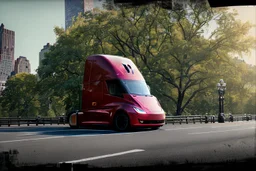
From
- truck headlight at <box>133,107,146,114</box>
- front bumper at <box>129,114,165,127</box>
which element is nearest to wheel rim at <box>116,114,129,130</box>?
front bumper at <box>129,114,165,127</box>

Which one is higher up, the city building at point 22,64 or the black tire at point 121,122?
the city building at point 22,64

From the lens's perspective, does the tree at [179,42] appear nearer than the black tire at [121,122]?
No

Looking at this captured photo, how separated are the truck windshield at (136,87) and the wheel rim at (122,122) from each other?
3.91 feet

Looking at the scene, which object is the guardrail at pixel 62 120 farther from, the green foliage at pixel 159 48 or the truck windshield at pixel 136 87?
the truck windshield at pixel 136 87

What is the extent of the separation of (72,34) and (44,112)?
2116 cm

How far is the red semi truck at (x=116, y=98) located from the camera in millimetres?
15245

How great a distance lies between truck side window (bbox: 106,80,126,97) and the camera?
15.6 metres

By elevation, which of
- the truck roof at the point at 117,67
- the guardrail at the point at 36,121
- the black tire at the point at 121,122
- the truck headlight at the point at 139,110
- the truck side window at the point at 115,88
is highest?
the truck roof at the point at 117,67

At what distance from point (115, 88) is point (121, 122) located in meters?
1.61

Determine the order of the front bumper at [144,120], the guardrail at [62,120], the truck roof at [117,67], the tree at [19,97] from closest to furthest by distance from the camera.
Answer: the front bumper at [144,120] → the truck roof at [117,67] → the guardrail at [62,120] → the tree at [19,97]

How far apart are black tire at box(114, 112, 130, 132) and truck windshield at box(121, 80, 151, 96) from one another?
1.16 m

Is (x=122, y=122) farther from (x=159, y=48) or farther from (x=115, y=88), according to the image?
(x=159, y=48)

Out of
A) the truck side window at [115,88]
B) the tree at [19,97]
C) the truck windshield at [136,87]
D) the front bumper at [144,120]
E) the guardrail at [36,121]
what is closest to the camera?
the front bumper at [144,120]

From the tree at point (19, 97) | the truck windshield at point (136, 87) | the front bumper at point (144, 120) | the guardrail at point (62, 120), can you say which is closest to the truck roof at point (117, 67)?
the truck windshield at point (136, 87)
